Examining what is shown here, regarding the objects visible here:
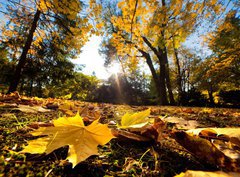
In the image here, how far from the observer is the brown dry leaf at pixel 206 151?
477 mm

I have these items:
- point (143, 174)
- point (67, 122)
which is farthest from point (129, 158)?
point (67, 122)

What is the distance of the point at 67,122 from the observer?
526mm

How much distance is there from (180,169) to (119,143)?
268 mm

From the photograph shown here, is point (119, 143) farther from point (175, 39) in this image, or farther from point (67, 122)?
point (175, 39)

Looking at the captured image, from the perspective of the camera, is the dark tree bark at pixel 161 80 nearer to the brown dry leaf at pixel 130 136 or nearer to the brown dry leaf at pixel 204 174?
the brown dry leaf at pixel 130 136

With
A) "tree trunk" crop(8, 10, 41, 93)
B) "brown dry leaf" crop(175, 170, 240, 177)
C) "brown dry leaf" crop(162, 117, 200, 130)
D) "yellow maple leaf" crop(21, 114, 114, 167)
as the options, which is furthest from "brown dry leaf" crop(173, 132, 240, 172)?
"tree trunk" crop(8, 10, 41, 93)

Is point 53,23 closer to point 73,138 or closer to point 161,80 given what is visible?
point 73,138

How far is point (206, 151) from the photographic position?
20.7 inches

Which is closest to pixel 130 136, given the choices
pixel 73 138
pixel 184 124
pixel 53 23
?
pixel 73 138

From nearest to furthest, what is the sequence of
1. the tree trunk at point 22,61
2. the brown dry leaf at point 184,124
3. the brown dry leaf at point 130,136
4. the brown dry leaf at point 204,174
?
1. the brown dry leaf at point 204,174
2. the brown dry leaf at point 130,136
3. the brown dry leaf at point 184,124
4. the tree trunk at point 22,61

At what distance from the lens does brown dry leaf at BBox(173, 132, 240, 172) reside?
1.56 feet

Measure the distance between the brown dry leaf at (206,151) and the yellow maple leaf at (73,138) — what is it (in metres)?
0.29

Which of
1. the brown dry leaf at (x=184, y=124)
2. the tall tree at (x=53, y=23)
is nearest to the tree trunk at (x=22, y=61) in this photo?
the tall tree at (x=53, y=23)

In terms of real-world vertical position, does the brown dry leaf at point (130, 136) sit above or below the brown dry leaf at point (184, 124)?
below
